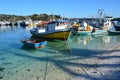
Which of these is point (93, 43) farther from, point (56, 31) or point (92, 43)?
point (56, 31)

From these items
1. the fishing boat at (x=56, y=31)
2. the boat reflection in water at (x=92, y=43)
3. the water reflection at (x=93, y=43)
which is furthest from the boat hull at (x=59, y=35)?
the boat reflection in water at (x=92, y=43)

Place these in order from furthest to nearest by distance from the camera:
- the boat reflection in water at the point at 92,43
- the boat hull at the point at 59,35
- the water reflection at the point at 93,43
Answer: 1. the boat hull at the point at 59,35
2. the boat reflection in water at the point at 92,43
3. the water reflection at the point at 93,43

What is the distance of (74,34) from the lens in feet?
169

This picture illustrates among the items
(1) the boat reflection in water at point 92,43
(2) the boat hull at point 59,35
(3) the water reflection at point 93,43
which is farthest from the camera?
(2) the boat hull at point 59,35

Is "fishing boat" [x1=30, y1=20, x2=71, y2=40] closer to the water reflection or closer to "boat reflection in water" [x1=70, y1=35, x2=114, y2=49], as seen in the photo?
Answer: the water reflection

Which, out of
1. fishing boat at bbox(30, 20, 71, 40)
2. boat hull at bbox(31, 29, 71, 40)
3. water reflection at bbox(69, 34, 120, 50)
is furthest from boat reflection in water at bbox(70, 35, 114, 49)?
fishing boat at bbox(30, 20, 71, 40)

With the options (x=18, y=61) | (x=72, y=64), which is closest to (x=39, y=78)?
(x=72, y=64)

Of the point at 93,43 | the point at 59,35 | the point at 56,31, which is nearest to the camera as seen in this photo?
the point at 93,43

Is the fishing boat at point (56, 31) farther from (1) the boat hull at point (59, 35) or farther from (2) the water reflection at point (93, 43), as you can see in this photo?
(2) the water reflection at point (93, 43)

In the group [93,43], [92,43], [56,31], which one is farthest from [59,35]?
[93,43]

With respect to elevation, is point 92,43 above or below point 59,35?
below

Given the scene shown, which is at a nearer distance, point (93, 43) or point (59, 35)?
point (93, 43)

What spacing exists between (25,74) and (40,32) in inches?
1055

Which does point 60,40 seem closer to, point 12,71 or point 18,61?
point 18,61
